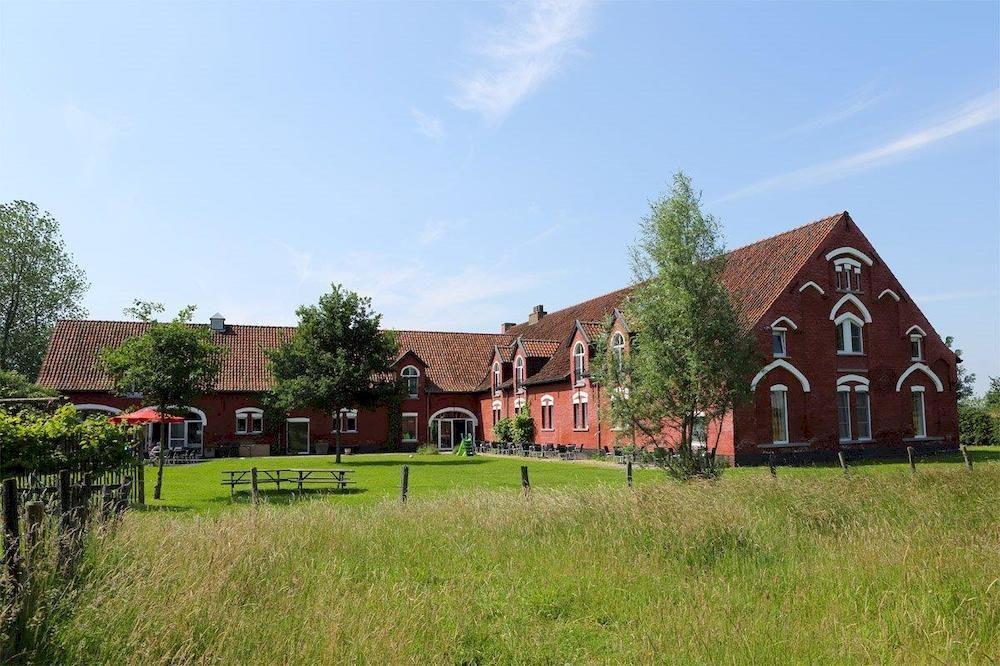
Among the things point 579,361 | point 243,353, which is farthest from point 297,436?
point 579,361

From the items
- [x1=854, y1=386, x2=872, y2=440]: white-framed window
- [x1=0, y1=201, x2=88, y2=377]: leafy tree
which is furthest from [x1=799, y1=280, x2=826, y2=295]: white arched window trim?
[x1=0, y1=201, x2=88, y2=377]: leafy tree

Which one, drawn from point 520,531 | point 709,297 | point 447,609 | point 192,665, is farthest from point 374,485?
point 192,665

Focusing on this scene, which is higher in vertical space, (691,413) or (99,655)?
(691,413)

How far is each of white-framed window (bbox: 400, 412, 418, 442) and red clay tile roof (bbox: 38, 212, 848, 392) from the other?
2324 millimetres

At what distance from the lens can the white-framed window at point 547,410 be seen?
40.2 m

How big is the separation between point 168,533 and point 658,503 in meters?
A: 5.96

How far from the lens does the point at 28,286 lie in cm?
5250

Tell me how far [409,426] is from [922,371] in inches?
1153

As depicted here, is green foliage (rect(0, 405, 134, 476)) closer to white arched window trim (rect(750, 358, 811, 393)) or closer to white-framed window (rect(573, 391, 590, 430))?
white arched window trim (rect(750, 358, 811, 393))

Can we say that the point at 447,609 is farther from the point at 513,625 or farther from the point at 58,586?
the point at 58,586

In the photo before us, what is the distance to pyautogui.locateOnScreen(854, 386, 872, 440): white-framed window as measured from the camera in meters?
30.8

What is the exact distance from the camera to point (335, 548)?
8391mm

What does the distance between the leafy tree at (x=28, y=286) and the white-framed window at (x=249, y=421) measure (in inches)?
786

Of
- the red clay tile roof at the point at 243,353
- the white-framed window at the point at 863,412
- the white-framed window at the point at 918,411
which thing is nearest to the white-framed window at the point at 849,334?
the white-framed window at the point at 863,412
